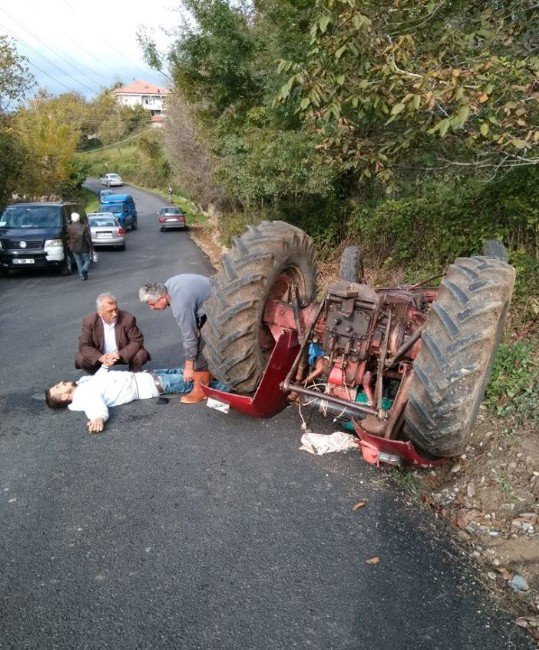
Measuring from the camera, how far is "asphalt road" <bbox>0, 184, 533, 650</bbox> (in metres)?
2.95

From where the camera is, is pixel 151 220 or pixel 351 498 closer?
pixel 351 498

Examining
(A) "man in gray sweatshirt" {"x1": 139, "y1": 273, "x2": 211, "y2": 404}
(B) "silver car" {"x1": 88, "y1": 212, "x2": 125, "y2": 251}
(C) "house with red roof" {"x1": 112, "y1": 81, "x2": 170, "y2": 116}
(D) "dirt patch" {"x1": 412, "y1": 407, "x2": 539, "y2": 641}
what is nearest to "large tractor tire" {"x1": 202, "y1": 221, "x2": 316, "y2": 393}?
(A) "man in gray sweatshirt" {"x1": 139, "y1": 273, "x2": 211, "y2": 404}

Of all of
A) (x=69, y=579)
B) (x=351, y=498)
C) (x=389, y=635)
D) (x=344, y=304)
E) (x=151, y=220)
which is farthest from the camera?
(x=151, y=220)

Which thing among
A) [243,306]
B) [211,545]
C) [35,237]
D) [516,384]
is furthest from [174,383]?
[35,237]

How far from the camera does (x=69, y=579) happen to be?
3.32m

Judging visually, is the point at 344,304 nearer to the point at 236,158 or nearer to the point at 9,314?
the point at 9,314

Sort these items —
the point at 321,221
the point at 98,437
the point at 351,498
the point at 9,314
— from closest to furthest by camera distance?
the point at 351,498
the point at 98,437
the point at 9,314
the point at 321,221

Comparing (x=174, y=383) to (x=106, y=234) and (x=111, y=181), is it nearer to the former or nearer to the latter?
(x=106, y=234)

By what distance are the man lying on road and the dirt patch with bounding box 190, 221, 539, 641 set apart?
104 inches

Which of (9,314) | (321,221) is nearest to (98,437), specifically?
(9,314)

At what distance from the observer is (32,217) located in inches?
613

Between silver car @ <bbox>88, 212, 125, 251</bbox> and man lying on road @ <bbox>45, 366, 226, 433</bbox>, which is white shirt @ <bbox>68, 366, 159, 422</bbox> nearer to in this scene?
man lying on road @ <bbox>45, 366, 226, 433</bbox>

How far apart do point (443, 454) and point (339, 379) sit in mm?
1068

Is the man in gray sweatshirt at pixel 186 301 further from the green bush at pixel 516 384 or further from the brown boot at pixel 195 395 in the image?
the green bush at pixel 516 384
